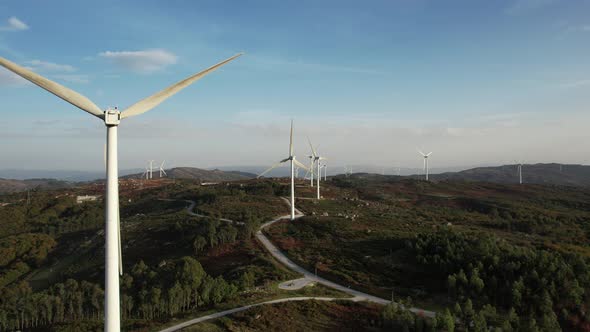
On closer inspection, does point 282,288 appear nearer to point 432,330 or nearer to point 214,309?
point 214,309

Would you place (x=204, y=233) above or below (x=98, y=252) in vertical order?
above

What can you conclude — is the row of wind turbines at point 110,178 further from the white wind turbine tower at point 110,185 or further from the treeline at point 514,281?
the treeline at point 514,281

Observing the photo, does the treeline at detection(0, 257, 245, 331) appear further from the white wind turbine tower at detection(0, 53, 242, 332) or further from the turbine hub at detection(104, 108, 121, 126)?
the turbine hub at detection(104, 108, 121, 126)

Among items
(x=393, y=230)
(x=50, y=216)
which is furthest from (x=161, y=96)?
(x=50, y=216)

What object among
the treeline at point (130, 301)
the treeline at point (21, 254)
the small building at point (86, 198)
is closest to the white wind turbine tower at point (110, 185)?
the treeline at point (130, 301)

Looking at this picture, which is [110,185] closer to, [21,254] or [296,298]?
[296,298]

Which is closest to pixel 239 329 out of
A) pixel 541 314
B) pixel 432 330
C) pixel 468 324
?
pixel 432 330

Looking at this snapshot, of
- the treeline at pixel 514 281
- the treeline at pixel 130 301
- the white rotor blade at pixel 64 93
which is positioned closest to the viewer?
the white rotor blade at pixel 64 93

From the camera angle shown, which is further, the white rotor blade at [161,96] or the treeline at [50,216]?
the treeline at [50,216]
